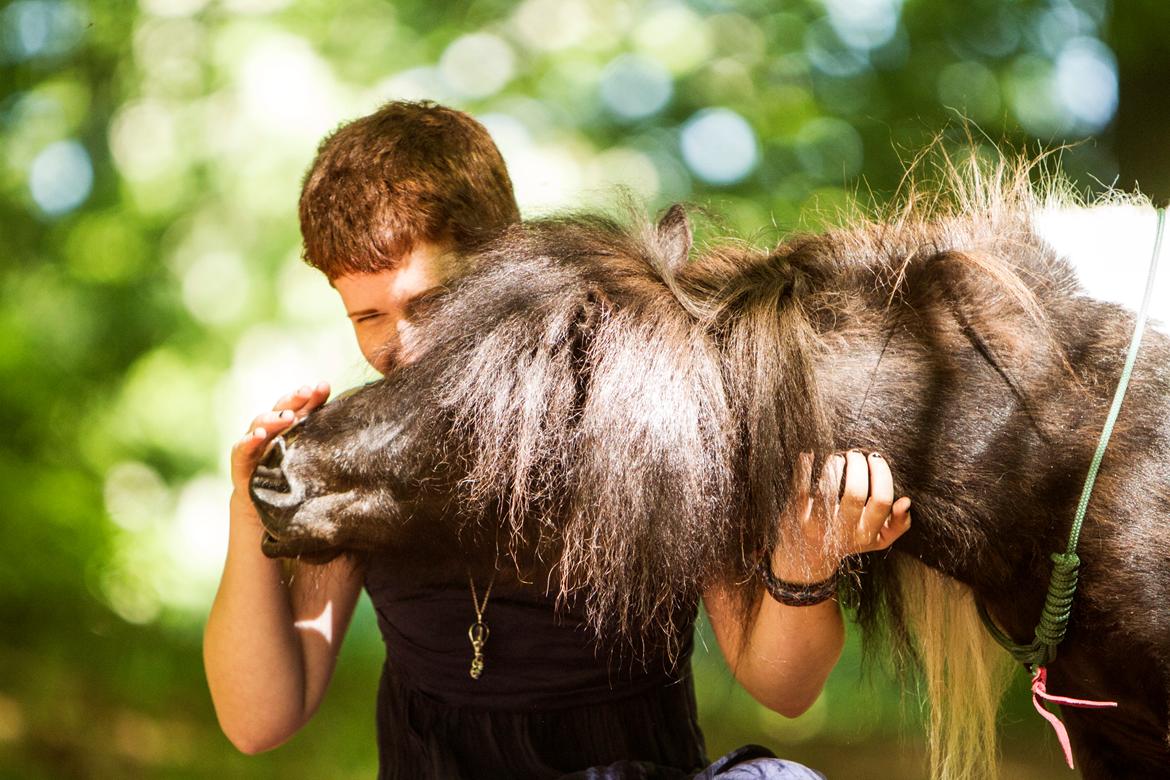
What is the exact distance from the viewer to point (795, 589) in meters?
0.96

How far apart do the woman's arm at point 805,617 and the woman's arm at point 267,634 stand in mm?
443

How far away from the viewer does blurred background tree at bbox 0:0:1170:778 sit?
2977 millimetres

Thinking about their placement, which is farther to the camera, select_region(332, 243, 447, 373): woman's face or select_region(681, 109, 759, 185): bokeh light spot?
select_region(681, 109, 759, 185): bokeh light spot

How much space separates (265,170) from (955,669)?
Answer: 255cm

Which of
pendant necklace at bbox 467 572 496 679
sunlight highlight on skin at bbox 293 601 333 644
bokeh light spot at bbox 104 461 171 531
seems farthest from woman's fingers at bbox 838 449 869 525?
bokeh light spot at bbox 104 461 171 531

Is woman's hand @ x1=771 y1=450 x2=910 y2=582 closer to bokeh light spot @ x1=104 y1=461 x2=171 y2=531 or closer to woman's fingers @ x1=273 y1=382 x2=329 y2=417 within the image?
woman's fingers @ x1=273 y1=382 x2=329 y2=417

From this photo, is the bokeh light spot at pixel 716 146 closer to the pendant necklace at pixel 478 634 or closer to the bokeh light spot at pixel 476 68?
the bokeh light spot at pixel 476 68

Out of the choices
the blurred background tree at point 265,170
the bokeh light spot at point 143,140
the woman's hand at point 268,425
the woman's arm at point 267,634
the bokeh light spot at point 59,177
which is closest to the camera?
the woman's hand at point 268,425

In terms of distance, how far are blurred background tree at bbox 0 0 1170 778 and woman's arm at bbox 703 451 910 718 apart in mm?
1947

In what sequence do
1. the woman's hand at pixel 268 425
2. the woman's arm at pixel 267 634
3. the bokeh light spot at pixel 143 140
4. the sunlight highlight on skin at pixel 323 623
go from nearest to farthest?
the woman's hand at pixel 268 425
the woman's arm at pixel 267 634
the sunlight highlight on skin at pixel 323 623
the bokeh light spot at pixel 143 140

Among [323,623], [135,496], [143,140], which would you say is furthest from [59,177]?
[323,623]

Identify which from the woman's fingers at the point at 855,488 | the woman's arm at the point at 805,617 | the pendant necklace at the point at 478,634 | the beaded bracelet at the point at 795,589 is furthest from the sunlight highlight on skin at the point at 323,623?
the woman's fingers at the point at 855,488

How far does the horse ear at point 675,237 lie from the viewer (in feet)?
3.51

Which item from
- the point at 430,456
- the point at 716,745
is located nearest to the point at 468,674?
the point at 430,456
